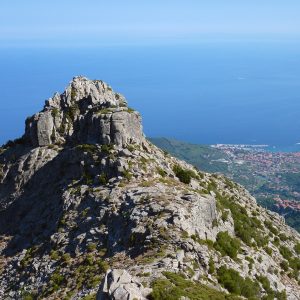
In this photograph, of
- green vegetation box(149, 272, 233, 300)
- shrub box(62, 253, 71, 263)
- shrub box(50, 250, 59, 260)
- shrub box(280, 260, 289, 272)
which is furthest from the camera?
shrub box(280, 260, 289, 272)

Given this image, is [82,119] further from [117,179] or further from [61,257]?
[61,257]

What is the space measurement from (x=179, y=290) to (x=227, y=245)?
1072 centimetres

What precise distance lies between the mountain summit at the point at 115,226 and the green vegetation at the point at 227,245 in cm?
10

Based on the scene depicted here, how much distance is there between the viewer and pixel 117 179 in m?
32.7

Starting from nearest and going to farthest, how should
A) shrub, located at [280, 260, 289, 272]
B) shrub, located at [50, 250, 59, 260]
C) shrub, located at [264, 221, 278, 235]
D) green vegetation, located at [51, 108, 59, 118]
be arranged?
shrub, located at [50, 250, 59, 260] → shrub, located at [280, 260, 289, 272] → shrub, located at [264, 221, 278, 235] → green vegetation, located at [51, 108, 59, 118]

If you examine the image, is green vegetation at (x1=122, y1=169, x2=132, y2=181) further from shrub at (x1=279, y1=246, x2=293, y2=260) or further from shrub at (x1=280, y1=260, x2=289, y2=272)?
shrub at (x1=279, y1=246, x2=293, y2=260)

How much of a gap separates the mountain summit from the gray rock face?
42mm

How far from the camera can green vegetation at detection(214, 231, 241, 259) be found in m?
28.0

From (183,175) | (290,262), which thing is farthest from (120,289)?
(290,262)

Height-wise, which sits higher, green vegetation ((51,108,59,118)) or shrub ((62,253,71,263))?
green vegetation ((51,108,59,118))

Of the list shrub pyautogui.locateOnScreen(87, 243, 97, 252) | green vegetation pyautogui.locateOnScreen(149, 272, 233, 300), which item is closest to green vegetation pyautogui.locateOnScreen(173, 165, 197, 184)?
shrub pyautogui.locateOnScreen(87, 243, 97, 252)

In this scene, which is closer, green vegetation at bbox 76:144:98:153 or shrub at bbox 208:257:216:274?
shrub at bbox 208:257:216:274

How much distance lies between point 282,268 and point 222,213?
6212mm

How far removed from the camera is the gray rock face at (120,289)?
54.5 ft
